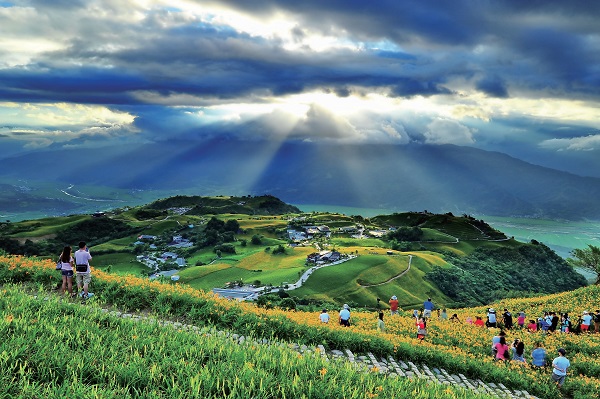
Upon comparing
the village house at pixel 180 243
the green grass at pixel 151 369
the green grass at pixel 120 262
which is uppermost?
the green grass at pixel 151 369

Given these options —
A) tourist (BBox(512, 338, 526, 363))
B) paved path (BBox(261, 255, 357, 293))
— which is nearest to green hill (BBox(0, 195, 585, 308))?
paved path (BBox(261, 255, 357, 293))

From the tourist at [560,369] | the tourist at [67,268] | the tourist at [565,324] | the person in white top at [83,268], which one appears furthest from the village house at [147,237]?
the tourist at [560,369]

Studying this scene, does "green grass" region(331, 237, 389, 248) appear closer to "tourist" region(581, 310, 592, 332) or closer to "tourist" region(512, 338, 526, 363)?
"tourist" region(581, 310, 592, 332)

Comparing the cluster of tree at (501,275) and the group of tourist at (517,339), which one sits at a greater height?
the group of tourist at (517,339)

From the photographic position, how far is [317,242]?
130 metres

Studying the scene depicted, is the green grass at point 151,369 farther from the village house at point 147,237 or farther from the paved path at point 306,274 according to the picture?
the village house at point 147,237

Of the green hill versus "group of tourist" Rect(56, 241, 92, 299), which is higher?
"group of tourist" Rect(56, 241, 92, 299)

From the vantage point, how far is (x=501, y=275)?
110375 millimetres

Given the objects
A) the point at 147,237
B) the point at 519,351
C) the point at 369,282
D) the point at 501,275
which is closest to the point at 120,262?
the point at 147,237

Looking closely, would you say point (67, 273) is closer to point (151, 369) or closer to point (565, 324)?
point (151, 369)

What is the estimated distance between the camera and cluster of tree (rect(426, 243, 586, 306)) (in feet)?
284

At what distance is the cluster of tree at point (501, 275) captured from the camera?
284 feet

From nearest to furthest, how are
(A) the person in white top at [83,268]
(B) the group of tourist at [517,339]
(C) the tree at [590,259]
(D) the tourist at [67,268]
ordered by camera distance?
(D) the tourist at [67,268], (A) the person in white top at [83,268], (B) the group of tourist at [517,339], (C) the tree at [590,259]

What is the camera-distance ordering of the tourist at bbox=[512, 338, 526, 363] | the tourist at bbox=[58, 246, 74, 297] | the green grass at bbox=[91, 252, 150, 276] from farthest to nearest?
the green grass at bbox=[91, 252, 150, 276] < the tourist at bbox=[512, 338, 526, 363] < the tourist at bbox=[58, 246, 74, 297]
